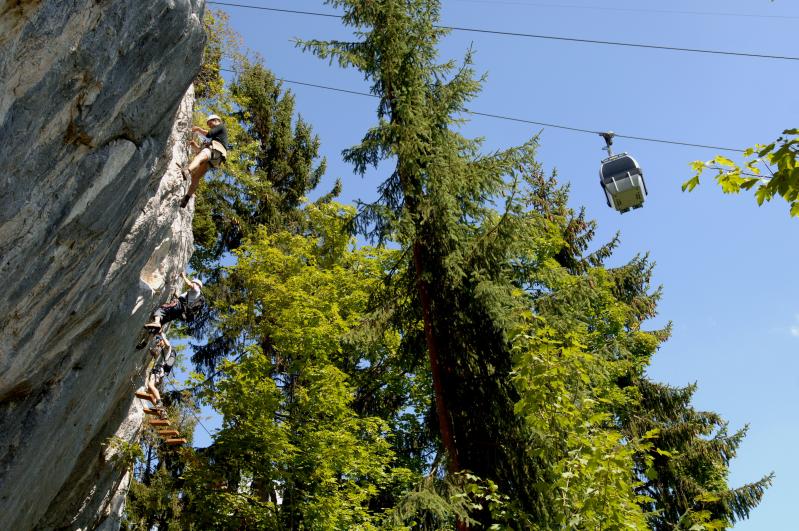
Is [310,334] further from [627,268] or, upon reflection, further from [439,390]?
[627,268]

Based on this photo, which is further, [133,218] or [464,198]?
[464,198]

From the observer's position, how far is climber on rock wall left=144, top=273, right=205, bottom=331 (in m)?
12.9

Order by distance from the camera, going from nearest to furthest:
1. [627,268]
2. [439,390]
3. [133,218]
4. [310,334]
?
[133,218]
[439,390]
[310,334]
[627,268]

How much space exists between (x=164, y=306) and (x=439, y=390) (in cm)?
470

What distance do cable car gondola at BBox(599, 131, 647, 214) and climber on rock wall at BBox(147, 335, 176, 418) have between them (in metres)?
8.06

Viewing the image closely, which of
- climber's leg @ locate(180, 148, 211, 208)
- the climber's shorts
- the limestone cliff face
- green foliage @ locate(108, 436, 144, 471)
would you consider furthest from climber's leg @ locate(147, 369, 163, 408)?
the climber's shorts

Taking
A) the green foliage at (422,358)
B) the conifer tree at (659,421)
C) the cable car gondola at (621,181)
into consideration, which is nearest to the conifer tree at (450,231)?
the green foliage at (422,358)

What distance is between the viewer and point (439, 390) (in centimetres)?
1248

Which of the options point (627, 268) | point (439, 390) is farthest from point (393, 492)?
point (627, 268)

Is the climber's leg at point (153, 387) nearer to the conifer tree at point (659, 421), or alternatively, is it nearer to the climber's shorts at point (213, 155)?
the climber's shorts at point (213, 155)

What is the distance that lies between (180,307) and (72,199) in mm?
4622

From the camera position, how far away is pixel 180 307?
42.5ft

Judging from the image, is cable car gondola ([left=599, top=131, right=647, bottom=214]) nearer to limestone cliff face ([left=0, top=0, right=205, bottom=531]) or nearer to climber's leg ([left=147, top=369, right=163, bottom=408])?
limestone cliff face ([left=0, top=0, right=205, bottom=531])

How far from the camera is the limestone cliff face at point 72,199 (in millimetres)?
8047
